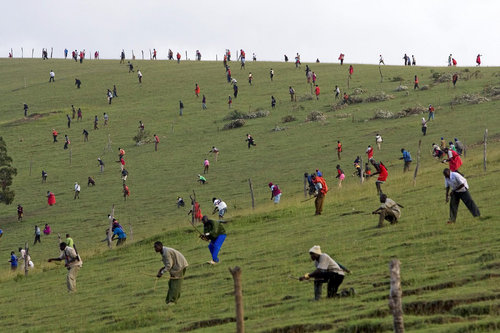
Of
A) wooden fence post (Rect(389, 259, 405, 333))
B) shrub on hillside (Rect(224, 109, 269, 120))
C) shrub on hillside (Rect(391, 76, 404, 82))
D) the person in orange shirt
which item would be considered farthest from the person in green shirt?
shrub on hillside (Rect(391, 76, 404, 82))

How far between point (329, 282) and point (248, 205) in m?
29.0

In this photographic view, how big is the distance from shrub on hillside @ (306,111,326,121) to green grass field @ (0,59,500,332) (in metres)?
0.75

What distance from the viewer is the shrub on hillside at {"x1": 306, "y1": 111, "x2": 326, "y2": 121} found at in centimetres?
7700

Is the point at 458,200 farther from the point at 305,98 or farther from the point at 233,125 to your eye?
the point at 305,98

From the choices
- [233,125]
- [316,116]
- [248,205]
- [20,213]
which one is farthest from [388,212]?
[233,125]

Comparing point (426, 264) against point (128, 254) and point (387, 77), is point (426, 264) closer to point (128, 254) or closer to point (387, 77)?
point (128, 254)

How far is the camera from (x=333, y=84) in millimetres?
95438

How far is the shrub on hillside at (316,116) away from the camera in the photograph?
253ft

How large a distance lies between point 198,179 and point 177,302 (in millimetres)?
38937

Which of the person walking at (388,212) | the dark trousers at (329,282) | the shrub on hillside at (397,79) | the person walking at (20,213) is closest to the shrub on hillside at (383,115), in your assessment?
the shrub on hillside at (397,79)

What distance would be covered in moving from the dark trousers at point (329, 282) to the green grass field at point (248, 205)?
1.24 ft

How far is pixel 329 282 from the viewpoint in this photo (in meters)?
17.8

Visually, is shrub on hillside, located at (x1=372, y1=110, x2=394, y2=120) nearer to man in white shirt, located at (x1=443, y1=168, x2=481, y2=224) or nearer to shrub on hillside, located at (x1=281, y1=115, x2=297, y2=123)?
shrub on hillside, located at (x1=281, y1=115, x2=297, y2=123)

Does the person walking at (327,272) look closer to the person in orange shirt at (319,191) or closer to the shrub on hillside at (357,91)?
the person in orange shirt at (319,191)
